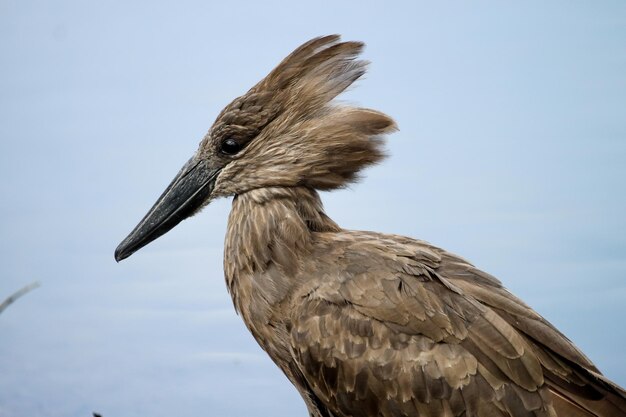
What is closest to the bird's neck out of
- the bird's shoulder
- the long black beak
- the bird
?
the bird

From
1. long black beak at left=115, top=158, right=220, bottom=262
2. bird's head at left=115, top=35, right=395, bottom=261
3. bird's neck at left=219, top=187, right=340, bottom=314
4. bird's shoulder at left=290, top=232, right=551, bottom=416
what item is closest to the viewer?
bird's shoulder at left=290, top=232, right=551, bottom=416

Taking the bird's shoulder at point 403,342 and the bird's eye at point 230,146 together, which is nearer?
the bird's shoulder at point 403,342

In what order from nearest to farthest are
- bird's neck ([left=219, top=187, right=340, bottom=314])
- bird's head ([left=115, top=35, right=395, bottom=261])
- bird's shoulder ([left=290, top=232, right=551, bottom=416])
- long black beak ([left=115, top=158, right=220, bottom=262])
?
bird's shoulder ([left=290, top=232, right=551, bottom=416]) < bird's neck ([left=219, top=187, right=340, bottom=314]) < bird's head ([left=115, top=35, right=395, bottom=261]) < long black beak ([left=115, top=158, right=220, bottom=262])

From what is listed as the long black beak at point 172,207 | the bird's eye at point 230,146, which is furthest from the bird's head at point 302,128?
the long black beak at point 172,207

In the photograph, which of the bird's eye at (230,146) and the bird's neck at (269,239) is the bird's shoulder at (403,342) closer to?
the bird's neck at (269,239)

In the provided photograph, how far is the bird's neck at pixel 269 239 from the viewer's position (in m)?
4.77

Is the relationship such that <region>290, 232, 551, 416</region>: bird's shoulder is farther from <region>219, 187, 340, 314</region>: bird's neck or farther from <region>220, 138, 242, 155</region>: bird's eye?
<region>220, 138, 242, 155</region>: bird's eye

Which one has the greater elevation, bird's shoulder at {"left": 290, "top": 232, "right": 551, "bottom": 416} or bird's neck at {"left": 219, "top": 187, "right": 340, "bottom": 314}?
bird's neck at {"left": 219, "top": 187, "right": 340, "bottom": 314}

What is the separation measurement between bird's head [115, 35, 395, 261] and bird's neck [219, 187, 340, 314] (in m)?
0.08

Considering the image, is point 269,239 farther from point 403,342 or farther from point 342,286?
point 403,342

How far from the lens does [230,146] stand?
504 centimetres

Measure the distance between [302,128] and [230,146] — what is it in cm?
37

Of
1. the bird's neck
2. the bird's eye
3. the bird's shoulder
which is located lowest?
the bird's shoulder

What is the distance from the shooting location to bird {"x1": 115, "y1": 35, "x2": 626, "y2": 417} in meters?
4.45
